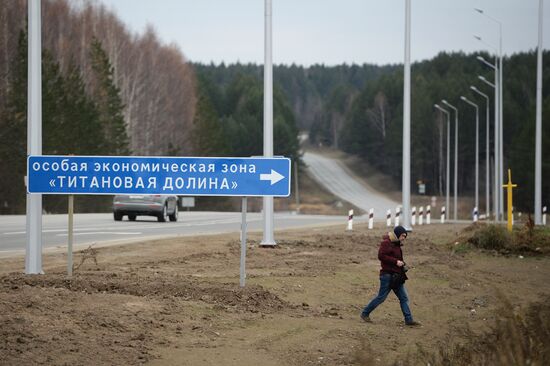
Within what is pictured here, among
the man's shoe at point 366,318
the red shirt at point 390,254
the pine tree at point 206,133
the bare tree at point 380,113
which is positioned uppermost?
the bare tree at point 380,113

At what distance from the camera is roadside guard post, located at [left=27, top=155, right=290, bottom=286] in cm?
1399

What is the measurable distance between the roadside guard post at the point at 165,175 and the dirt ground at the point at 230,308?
1.31 m

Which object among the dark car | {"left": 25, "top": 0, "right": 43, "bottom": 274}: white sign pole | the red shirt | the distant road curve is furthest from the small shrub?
the distant road curve

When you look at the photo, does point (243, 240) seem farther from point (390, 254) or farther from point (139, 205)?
point (139, 205)

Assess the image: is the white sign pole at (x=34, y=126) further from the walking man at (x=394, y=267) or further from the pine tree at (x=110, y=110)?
the pine tree at (x=110, y=110)

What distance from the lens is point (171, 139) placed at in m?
106

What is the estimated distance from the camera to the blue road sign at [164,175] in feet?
45.9

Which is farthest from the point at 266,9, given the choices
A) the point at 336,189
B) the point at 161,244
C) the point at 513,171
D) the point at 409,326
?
the point at 336,189

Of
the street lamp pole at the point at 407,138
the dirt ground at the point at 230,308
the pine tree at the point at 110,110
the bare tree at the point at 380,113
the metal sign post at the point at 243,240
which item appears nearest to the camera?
the dirt ground at the point at 230,308

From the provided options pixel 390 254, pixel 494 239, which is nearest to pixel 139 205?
pixel 494 239

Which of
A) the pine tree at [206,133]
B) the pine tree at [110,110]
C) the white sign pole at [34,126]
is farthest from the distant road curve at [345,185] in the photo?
the white sign pole at [34,126]

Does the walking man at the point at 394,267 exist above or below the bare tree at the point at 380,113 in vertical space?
below

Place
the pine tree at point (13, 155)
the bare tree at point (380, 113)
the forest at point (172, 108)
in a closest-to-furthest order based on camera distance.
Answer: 1. the pine tree at point (13, 155)
2. the forest at point (172, 108)
3. the bare tree at point (380, 113)

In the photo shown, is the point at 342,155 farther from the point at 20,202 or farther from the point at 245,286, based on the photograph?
the point at 245,286
